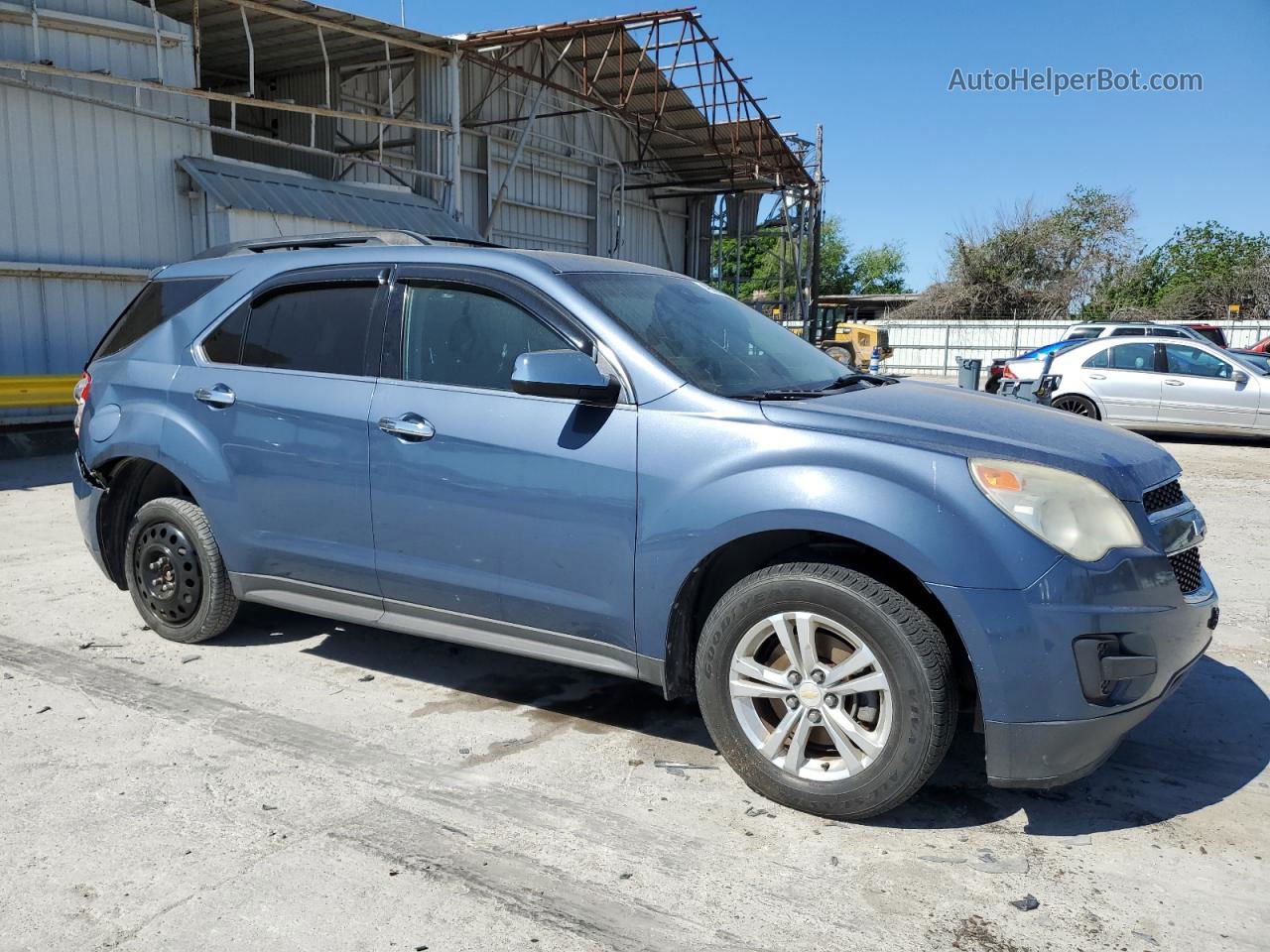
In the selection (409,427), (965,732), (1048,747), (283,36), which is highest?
(283,36)

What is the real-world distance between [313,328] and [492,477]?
1.26 metres

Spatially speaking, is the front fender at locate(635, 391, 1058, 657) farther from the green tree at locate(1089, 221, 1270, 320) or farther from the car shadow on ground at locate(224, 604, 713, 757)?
the green tree at locate(1089, 221, 1270, 320)

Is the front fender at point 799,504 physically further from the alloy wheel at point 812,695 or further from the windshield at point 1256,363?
the windshield at point 1256,363

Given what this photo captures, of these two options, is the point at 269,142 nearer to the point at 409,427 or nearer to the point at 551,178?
the point at 551,178

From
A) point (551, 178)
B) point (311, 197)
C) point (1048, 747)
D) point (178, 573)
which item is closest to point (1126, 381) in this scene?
point (311, 197)

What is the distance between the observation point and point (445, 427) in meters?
3.87

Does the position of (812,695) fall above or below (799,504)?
below

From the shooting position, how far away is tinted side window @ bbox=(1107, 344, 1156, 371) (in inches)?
570

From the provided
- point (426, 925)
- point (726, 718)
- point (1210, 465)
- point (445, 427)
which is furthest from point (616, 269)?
point (1210, 465)

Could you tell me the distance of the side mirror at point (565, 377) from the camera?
3482mm

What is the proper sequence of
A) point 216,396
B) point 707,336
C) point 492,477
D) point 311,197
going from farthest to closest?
point 311,197 < point 216,396 < point 707,336 < point 492,477

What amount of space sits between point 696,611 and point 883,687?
76 centimetres

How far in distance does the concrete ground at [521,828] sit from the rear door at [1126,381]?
34.7 feet

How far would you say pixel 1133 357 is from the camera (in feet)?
47.7
